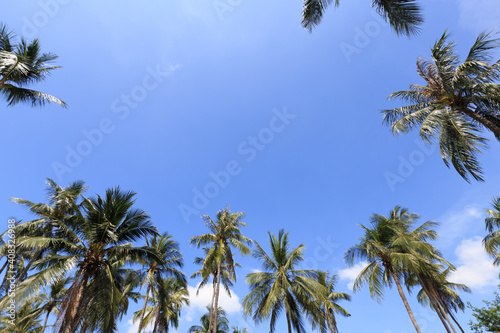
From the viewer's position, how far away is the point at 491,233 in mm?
20859

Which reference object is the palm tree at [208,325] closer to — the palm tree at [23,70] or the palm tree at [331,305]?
the palm tree at [331,305]

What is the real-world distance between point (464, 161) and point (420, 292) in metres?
23.5

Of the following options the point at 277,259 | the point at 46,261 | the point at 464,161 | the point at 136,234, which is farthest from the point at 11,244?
the point at 464,161

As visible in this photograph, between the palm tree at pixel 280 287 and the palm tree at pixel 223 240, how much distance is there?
9.32 ft

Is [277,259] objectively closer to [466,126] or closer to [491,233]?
[466,126]

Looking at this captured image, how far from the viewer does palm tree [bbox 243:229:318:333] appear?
17.0 m

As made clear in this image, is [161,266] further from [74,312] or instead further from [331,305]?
[331,305]

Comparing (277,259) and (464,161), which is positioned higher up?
(277,259)

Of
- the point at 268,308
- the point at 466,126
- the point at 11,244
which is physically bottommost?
the point at 268,308

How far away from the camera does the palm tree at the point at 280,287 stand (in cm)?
1705

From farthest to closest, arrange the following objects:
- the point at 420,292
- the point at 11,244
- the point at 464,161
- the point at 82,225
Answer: the point at 420,292 → the point at 11,244 → the point at 82,225 → the point at 464,161

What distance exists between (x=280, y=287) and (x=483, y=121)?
1519 cm

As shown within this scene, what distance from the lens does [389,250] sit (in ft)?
59.1

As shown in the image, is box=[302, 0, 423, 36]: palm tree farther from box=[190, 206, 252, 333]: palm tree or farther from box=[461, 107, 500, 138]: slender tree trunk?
box=[190, 206, 252, 333]: palm tree
